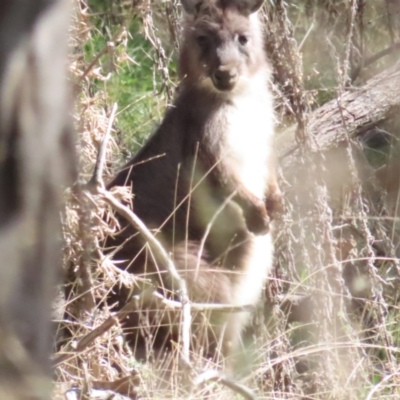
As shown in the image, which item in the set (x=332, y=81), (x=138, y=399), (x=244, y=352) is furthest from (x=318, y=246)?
(x=332, y=81)

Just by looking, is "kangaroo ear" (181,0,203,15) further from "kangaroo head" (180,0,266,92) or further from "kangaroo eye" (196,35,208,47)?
"kangaroo eye" (196,35,208,47)

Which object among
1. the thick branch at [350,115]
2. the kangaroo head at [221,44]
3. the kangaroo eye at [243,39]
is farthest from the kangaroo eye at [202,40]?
the thick branch at [350,115]

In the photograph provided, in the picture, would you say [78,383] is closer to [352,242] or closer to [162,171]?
[162,171]

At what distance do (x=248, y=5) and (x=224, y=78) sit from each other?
24.3 inches

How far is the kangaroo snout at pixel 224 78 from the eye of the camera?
5430mm

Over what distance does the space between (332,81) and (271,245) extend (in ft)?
8.03

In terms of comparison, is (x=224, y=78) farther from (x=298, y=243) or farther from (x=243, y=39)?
(x=298, y=243)

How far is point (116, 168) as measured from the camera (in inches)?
251

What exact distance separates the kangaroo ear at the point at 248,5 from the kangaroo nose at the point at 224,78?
51cm

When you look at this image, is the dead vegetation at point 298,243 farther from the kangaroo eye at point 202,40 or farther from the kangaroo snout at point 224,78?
the kangaroo snout at point 224,78

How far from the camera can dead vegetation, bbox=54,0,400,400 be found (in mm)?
4414

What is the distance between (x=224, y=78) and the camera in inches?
214

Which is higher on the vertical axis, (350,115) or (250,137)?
(350,115)

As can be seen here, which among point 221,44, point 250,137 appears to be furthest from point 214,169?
point 221,44
